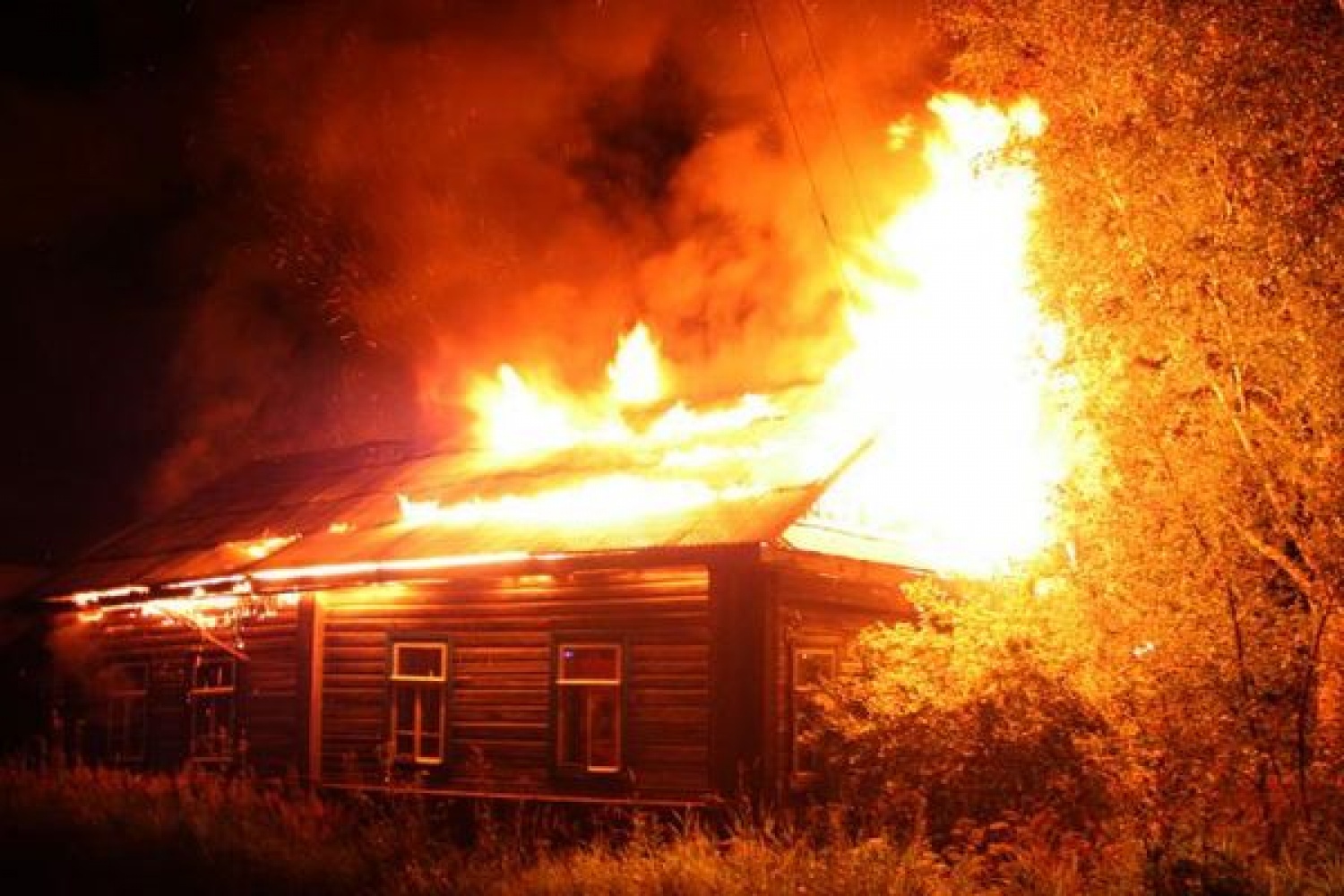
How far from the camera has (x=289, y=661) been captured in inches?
706

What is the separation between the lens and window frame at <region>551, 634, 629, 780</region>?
14.6 m

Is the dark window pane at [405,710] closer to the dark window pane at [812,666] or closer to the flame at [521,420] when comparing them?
the flame at [521,420]

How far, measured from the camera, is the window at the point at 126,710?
2027 cm

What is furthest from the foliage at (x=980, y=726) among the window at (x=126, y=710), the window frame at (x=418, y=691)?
the window at (x=126, y=710)

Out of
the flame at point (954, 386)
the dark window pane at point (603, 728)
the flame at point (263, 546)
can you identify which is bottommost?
the dark window pane at point (603, 728)

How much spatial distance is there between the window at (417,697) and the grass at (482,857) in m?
1.11

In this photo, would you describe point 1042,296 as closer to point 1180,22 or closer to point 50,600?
point 1180,22

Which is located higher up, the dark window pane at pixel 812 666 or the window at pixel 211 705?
the dark window pane at pixel 812 666

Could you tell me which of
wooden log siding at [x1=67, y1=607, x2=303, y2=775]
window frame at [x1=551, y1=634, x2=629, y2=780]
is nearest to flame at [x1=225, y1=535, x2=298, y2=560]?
wooden log siding at [x1=67, y1=607, x2=303, y2=775]

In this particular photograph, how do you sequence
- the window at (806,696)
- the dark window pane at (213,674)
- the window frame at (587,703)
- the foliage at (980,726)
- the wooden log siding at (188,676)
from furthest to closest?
1. the dark window pane at (213,674)
2. the wooden log siding at (188,676)
3. the window frame at (587,703)
4. the window at (806,696)
5. the foliage at (980,726)

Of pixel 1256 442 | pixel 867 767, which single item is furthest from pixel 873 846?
pixel 1256 442

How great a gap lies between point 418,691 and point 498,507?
2.51 m

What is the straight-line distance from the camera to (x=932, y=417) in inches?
612

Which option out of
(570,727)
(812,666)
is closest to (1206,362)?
(812,666)
